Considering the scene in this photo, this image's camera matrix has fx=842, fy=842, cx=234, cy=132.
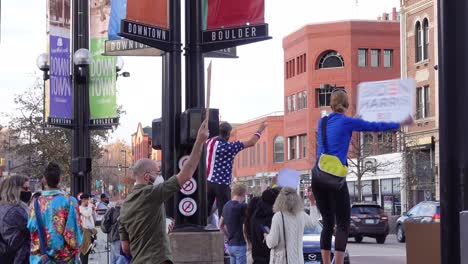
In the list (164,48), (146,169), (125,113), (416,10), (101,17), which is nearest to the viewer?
(146,169)

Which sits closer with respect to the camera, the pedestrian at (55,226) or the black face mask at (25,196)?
the pedestrian at (55,226)

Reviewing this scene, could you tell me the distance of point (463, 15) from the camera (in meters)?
4.06

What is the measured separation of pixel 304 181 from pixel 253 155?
2174 centimetres

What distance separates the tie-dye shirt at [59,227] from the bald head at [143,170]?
101cm

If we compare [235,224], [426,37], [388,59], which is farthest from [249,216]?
[388,59]

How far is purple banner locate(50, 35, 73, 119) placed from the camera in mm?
22031

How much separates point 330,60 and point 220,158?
59.0 meters

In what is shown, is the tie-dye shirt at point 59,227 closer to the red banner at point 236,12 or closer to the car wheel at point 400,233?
the red banner at point 236,12

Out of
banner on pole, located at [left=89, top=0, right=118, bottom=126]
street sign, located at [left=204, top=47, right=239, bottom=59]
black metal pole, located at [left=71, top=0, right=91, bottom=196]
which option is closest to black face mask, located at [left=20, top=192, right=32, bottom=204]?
street sign, located at [left=204, top=47, right=239, bottom=59]

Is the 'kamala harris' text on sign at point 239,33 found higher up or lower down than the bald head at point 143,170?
higher up

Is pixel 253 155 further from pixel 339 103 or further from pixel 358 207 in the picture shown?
pixel 339 103

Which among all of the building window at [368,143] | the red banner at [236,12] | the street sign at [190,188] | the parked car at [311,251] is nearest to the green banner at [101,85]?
the parked car at [311,251]

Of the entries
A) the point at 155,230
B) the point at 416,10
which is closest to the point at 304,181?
the point at 416,10

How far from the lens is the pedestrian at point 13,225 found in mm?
8625
